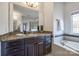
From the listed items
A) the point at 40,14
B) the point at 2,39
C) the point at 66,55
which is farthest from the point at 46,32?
the point at 2,39

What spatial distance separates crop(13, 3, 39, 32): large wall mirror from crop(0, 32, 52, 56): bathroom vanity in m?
0.10

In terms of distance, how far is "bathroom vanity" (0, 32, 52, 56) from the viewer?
6.32 feet

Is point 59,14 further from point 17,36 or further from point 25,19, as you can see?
point 17,36

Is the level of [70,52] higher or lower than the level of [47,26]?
lower

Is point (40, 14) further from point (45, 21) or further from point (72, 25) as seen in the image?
point (72, 25)

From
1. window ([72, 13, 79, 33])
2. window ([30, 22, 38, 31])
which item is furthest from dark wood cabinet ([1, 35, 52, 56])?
window ([72, 13, 79, 33])

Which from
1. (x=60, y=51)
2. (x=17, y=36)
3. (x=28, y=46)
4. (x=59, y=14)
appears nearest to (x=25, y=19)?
(x=17, y=36)

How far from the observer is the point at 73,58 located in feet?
6.84

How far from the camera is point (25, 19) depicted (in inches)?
79.5

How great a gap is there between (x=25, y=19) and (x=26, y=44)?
14.2 inches

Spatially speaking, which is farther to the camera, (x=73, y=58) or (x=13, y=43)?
(x=73, y=58)

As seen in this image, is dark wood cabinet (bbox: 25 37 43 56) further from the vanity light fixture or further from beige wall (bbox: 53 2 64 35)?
the vanity light fixture

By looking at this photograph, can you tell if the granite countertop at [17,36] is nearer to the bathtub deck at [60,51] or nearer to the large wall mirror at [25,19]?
the large wall mirror at [25,19]

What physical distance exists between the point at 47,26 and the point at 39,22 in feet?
0.43
